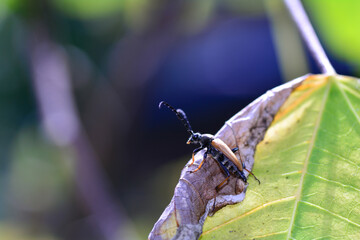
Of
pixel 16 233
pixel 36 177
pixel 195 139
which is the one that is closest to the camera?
pixel 195 139

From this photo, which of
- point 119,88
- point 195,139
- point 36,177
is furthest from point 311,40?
point 36,177

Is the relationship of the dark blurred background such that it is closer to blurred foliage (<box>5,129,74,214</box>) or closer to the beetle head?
blurred foliage (<box>5,129,74,214</box>)

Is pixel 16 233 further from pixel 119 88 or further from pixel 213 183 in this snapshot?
pixel 213 183

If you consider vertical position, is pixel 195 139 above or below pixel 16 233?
above

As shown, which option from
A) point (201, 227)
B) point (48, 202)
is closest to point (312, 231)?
point (201, 227)

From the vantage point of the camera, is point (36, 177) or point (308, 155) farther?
point (36, 177)

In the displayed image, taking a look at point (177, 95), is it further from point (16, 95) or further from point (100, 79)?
point (16, 95)

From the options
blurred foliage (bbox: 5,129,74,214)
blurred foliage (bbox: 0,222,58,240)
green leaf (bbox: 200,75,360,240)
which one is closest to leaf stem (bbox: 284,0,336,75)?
green leaf (bbox: 200,75,360,240)
